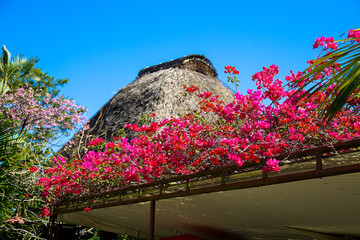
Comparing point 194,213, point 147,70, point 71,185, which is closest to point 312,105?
point 194,213

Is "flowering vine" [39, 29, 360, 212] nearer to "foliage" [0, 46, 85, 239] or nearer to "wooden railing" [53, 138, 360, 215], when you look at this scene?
"wooden railing" [53, 138, 360, 215]

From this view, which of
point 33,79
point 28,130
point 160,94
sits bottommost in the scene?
point 28,130

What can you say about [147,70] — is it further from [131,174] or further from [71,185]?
[131,174]

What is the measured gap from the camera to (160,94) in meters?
10.6

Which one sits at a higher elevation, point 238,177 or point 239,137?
point 239,137

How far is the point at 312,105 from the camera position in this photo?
3.98m

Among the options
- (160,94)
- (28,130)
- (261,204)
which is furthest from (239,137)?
(28,130)

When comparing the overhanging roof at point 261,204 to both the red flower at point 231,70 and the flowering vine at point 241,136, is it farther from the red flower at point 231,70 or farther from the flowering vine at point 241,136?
the red flower at point 231,70

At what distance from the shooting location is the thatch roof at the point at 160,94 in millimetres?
10156

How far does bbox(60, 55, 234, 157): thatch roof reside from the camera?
33.3 ft

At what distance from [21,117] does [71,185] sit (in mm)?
8968

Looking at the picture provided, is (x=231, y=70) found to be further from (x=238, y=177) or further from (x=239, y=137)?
(x=238, y=177)

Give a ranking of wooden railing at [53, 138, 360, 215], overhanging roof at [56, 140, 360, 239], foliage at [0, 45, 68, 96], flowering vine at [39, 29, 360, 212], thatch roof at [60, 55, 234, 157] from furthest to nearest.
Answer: foliage at [0, 45, 68, 96], thatch roof at [60, 55, 234, 157], flowering vine at [39, 29, 360, 212], overhanging roof at [56, 140, 360, 239], wooden railing at [53, 138, 360, 215]

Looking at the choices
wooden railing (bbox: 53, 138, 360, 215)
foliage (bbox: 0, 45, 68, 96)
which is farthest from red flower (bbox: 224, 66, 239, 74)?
foliage (bbox: 0, 45, 68, 96)
